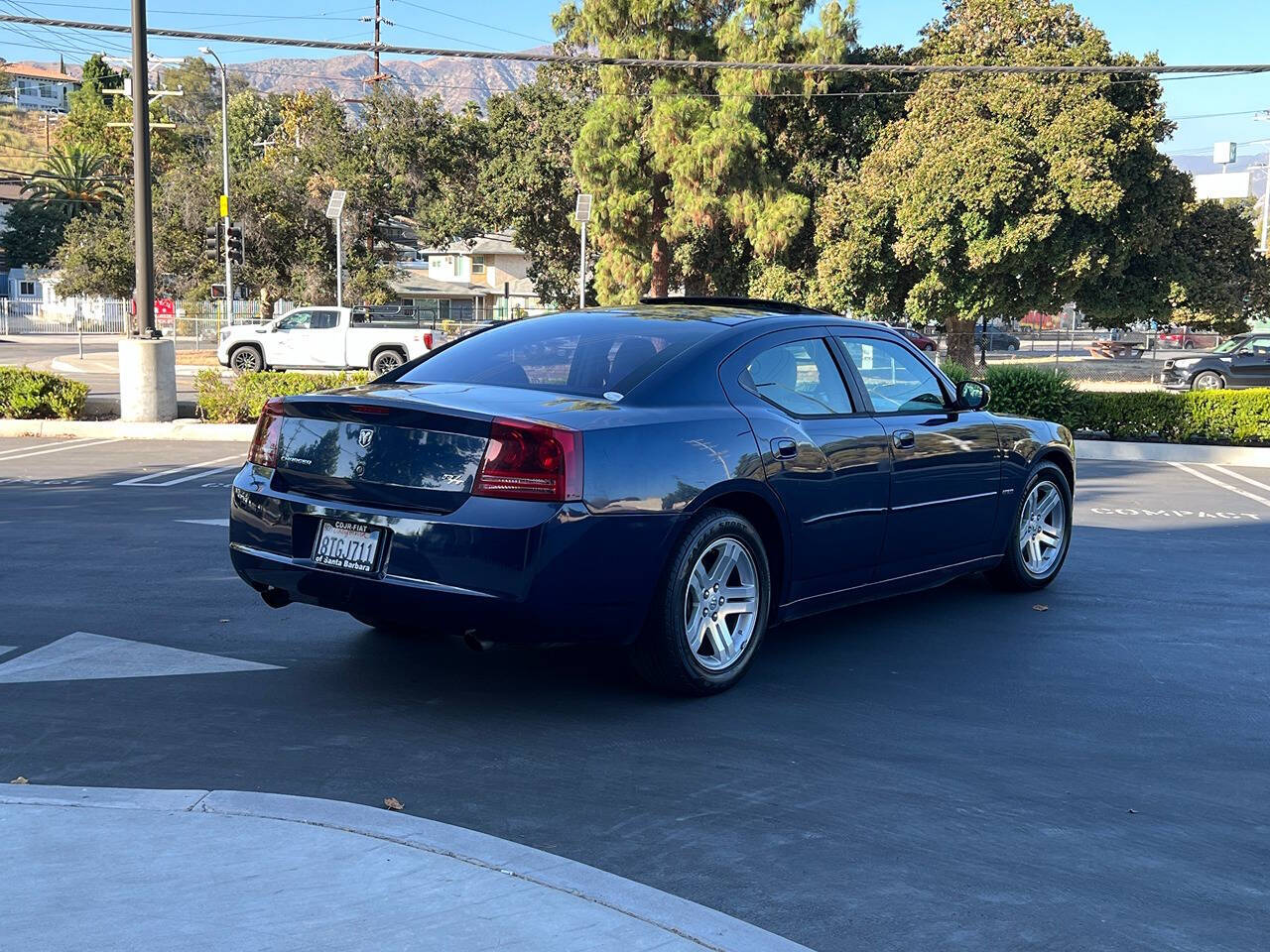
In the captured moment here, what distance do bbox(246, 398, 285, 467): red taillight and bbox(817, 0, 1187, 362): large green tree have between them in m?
25.3

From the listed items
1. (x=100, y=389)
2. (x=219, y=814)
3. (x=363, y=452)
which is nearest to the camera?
(x=219, y=814)

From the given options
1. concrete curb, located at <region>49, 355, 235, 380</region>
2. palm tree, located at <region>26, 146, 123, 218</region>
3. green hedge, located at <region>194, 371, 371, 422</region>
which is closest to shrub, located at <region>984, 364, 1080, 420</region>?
green hedge, located at <region>194, 371, 371, 422</region>

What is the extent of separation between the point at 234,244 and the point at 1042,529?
30.7 metres

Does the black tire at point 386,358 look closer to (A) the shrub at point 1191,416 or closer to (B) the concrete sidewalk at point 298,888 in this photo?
(A) the shrub at point 1191,416

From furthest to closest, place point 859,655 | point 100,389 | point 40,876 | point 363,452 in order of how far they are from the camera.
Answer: point 100,389, point 859,655, point 363,452, point 40,876

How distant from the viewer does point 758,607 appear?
595 centimetres

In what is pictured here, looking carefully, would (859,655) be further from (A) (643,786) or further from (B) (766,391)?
(A) (643,786)

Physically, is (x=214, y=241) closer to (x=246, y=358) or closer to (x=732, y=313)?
(x=246, y=358)

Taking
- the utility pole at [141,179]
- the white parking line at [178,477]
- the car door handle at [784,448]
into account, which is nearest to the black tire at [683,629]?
the car door handle at [784,448]

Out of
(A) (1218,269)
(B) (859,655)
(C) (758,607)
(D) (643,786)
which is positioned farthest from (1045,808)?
(A) (1218,269)

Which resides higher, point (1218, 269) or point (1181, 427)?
point (1218, 269)

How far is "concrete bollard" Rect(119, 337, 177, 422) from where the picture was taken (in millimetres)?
17531

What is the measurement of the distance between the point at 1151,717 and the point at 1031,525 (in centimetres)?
258

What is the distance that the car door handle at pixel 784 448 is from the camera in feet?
19.6
